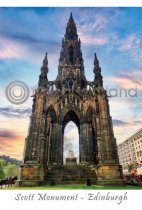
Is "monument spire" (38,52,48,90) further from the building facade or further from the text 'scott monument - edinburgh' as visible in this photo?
the building facade

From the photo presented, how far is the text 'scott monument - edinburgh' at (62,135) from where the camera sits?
2014cm

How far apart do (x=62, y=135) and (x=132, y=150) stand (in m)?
54.3

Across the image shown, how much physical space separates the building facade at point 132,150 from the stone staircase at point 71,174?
42.9 meters

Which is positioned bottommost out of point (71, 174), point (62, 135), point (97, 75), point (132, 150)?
point (71, 174)

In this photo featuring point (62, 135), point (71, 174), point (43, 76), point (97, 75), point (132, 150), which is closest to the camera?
point (71, 174)

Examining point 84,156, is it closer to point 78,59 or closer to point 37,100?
point 37,100

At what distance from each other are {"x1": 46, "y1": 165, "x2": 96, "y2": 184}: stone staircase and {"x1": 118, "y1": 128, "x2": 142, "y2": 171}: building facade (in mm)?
42933

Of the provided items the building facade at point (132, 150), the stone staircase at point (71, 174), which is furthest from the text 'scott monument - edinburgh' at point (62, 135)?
the building facade at point (132, 150)

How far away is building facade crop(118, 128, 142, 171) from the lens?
64.5 meters

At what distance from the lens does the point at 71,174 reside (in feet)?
68.3

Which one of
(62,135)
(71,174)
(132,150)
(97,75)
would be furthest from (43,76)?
(132,150)

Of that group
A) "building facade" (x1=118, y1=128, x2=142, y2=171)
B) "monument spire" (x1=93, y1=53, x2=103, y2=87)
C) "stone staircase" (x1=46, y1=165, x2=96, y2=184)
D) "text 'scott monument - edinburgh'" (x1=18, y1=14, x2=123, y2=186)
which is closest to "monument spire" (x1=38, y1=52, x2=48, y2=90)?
"text 'scott monument - edinburgh'" (x1=18, y1=14, x2=123, y2=186)

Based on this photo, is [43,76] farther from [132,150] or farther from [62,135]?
[132,150]

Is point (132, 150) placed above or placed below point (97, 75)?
below
